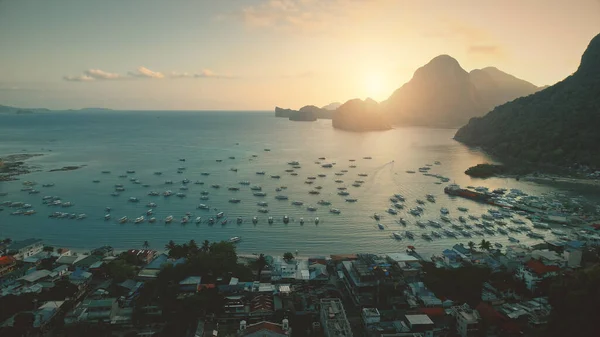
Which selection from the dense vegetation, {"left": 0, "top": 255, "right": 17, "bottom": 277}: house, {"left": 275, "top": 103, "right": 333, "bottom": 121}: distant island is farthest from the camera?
{"left": 275, "top": 103, "right": 333, "bottom": 121}: distant island

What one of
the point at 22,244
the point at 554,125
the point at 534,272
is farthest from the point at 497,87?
the point at 22,244

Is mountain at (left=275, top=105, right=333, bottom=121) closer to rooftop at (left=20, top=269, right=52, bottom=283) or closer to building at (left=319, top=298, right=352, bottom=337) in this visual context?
rooftop at (left=20, top=269, right=52, bottom=283)

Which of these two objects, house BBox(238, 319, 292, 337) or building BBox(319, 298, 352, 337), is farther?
building BBox(319, 298, 352, 337)

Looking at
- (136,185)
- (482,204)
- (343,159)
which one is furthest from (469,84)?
(136,185)

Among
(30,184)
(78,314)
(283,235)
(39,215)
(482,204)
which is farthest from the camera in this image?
(30,184)

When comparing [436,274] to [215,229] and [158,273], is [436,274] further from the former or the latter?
[215,229]

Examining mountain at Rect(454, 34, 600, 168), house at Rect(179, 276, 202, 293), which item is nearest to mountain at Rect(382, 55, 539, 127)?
mountain at Rect(454, 34, 600, 168)
